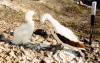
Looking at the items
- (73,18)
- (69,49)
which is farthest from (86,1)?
(69,49)

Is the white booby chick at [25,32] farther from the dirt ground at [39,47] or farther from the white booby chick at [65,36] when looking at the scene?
the white booby chick at [65,36]

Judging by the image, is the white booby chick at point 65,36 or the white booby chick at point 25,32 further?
the white booby chick at point 25,32

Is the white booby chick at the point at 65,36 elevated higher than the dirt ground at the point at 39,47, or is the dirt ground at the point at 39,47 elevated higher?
the white booby chick at the point at 65,36

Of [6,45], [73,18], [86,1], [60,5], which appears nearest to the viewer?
[6,45]

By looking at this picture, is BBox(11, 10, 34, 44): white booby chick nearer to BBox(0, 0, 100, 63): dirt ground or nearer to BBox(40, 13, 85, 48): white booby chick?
BBox(0, 0, 100, 63): dirt ground

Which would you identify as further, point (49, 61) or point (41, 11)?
point (41, 11)

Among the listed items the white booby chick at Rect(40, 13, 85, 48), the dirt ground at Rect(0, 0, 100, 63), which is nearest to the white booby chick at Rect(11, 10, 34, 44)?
the dirt ground at Rect(0, 0, 100, 63)

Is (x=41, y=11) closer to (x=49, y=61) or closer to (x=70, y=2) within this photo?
(x=70, y=2)

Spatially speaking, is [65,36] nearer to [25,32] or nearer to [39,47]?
[39,47]

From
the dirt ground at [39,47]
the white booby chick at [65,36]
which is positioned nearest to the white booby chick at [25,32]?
the dirt ground at [39,47]

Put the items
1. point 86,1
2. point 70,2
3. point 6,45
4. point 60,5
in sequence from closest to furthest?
point 6,45, point 60,5, point 70,2, point 86,1

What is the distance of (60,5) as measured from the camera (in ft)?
58.3

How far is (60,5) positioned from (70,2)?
1884 mm

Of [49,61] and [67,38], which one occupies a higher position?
[67,38]
